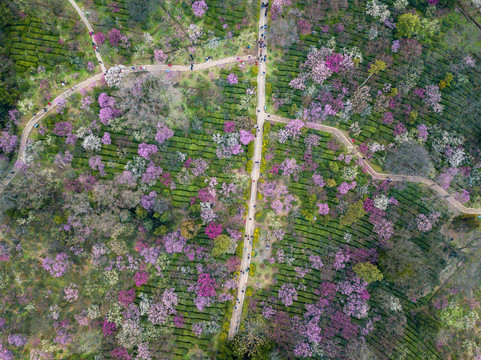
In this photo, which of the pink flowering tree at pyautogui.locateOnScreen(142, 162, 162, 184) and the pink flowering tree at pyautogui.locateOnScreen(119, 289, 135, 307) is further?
the pink flowering tree at pyautogui.locateOnScreen(142, 162, 162, 184)

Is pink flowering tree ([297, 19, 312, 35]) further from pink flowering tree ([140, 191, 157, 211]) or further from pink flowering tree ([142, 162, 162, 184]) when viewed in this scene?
pink flowering tree ([140, 191, 157, 211])

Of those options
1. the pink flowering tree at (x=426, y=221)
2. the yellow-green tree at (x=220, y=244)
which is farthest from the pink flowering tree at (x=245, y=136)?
the pink flowering tree at (x=426, y=221)

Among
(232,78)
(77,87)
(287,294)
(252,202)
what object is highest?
(232,78)

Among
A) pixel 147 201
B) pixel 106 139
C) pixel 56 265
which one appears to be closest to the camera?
pixel 56 265

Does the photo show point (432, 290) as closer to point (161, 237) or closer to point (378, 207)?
point (378, 207)

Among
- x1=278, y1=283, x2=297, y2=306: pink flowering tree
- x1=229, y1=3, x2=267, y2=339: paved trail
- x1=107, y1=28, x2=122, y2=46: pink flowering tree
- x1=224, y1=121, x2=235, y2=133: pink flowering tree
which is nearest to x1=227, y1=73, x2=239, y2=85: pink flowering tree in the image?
x1=229, y1=3, x2=267, y2=339: paved trail

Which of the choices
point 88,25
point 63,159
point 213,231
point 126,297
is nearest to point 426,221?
point 213,231

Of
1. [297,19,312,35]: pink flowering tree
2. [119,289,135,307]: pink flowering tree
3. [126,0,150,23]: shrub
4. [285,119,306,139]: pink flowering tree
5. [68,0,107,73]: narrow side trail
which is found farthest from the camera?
[297,19,312,35]: pink flowering tree

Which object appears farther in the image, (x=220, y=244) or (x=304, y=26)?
(x=304, y=26)

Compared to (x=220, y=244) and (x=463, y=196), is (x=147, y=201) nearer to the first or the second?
(x=220, y=244)
